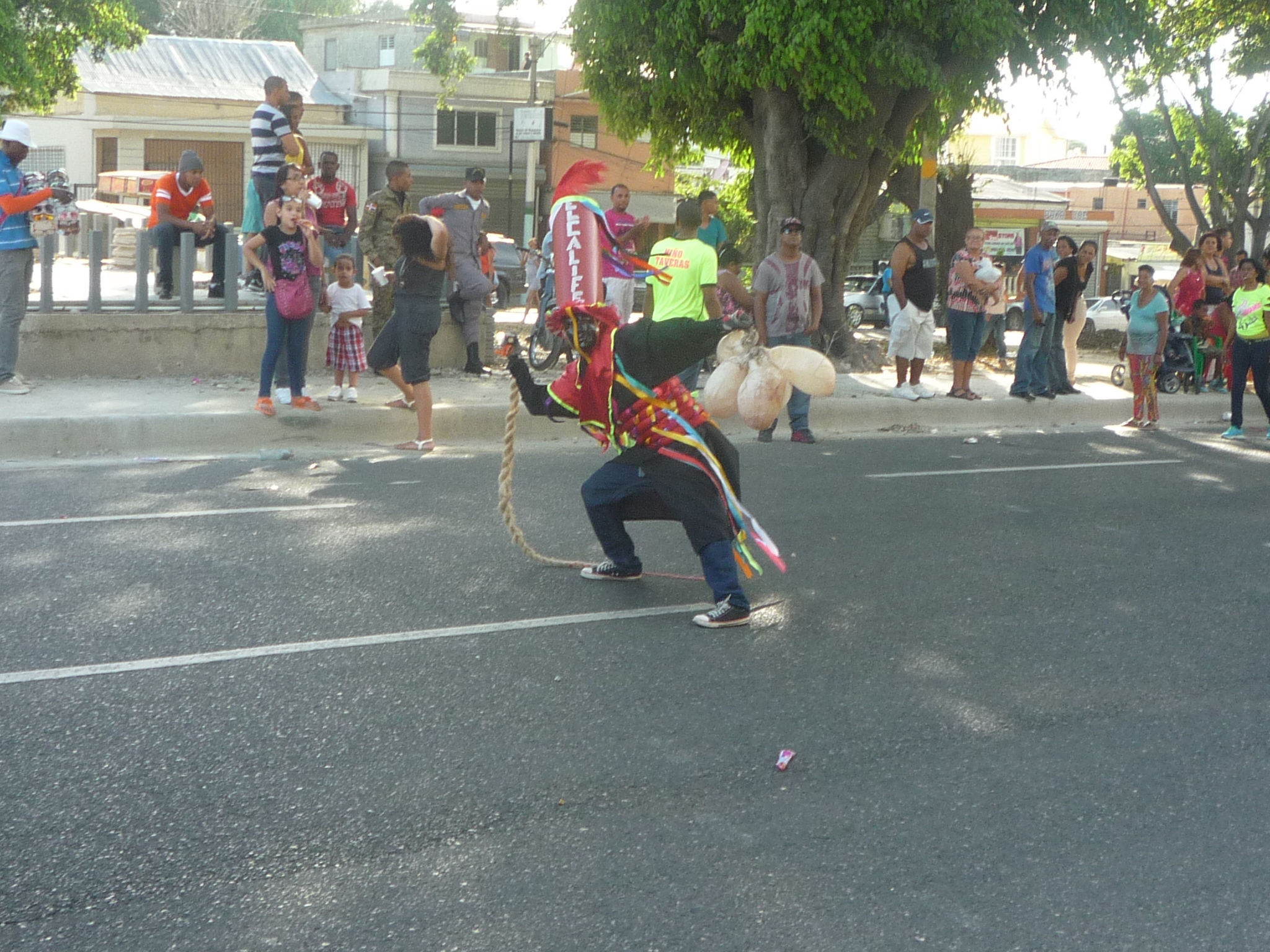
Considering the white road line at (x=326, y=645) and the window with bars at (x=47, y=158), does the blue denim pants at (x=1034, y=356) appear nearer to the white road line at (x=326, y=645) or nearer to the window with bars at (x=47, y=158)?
the white road line at (x=326, y=645)

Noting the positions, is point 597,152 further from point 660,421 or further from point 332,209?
point 660,421

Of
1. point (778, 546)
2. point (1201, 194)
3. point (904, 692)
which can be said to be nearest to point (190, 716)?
point (904, 692)

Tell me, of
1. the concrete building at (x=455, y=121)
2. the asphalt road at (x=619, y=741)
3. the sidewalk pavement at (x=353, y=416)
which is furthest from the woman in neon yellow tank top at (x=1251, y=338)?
the concrete building at (x=455, y=121)

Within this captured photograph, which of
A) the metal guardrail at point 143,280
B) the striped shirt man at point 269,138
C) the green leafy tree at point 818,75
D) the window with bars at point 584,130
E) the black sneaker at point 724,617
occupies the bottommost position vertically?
the black sneaker at point 724,617

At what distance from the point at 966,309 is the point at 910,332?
1.96ft

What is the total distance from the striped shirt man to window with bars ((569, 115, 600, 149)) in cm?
3227

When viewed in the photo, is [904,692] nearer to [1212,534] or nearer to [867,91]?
[1212,534]

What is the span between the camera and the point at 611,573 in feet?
21.7

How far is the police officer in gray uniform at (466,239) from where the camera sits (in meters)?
12.1

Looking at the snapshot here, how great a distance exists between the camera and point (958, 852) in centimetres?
382

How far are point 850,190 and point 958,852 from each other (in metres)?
12.9

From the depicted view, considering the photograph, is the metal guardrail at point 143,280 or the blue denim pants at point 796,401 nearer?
the blue denim pants at point 796,401

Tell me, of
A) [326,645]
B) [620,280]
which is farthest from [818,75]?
[326,645]

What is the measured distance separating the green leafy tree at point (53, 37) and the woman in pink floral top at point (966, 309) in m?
15.0
